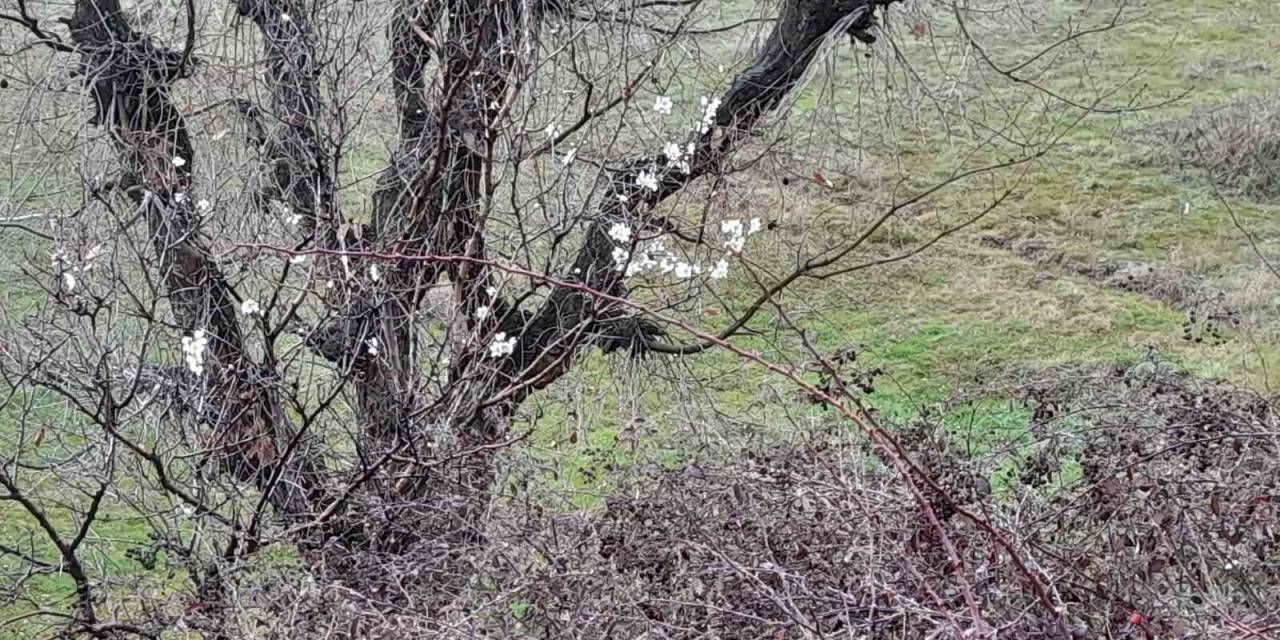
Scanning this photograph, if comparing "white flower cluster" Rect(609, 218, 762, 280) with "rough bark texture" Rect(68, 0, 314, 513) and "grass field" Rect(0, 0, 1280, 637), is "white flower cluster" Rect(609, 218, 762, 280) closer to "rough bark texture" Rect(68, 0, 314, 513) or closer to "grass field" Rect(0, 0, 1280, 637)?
"grass field" Rect(0, 0, 1280, 637)

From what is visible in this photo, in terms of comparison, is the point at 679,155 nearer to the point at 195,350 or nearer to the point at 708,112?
the point at 708,112

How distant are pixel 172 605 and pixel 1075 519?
2.60m

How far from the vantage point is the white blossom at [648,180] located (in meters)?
4.85

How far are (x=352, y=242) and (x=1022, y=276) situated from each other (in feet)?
25.7

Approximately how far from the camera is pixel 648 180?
4867mm

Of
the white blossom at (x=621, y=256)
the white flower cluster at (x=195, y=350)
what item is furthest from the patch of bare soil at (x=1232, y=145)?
the white flower cluster at (x=195, y=350)

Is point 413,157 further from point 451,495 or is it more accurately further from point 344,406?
point 451,495

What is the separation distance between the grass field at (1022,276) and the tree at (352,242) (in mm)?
489

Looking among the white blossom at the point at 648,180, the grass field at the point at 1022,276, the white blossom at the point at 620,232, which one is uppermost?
the grass field at the point at 1022,276

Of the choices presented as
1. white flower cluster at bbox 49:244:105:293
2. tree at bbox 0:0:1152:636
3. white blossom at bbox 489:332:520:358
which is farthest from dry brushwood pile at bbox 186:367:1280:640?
white flower cluster at bbox 49:244:105:293

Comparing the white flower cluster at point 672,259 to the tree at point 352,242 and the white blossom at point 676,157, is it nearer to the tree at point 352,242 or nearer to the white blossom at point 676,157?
the tree at point 352,242

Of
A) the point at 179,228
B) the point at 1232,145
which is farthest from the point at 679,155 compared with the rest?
the point at 1232,145

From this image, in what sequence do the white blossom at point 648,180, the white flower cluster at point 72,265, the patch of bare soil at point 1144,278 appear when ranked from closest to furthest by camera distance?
1. the white flower cluster at point 72,265
2. the white blossom at point 648,180
3. the patch of bare soil at point 1144,278

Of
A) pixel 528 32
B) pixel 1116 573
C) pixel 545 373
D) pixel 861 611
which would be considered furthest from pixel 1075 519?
pixel 528 32
